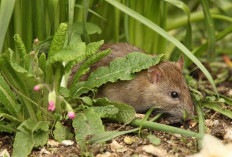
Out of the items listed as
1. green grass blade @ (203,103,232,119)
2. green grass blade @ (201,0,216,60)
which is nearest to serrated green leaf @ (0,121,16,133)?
green grass blade @ (203,103,232,119)

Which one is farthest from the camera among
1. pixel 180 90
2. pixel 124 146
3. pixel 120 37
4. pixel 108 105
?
pixel 120 37

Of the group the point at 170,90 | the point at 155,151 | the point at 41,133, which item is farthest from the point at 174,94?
the point at 41,133

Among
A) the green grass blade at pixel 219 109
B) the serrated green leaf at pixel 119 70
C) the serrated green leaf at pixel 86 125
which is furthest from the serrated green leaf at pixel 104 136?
the green grass blade at pixel 219 109

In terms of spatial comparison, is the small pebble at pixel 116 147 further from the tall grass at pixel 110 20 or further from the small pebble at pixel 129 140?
the tall grass at pixel 110 20

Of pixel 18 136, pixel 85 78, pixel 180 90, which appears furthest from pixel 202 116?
pixel 18 136

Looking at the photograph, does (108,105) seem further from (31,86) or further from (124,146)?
(31,86)

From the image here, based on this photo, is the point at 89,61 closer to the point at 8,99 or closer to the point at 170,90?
the point at 8,99

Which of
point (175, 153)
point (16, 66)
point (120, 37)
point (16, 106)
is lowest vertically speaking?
point (175, 153)

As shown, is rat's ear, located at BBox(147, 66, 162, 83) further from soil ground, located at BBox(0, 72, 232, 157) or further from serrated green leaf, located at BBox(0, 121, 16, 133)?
serrated green leaf, located at BBox(0, 121, 16, 133)

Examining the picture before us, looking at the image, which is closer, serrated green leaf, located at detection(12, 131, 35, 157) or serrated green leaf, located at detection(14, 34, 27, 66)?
serrated green leaf, located at detection(12, 131, 35, 157)
